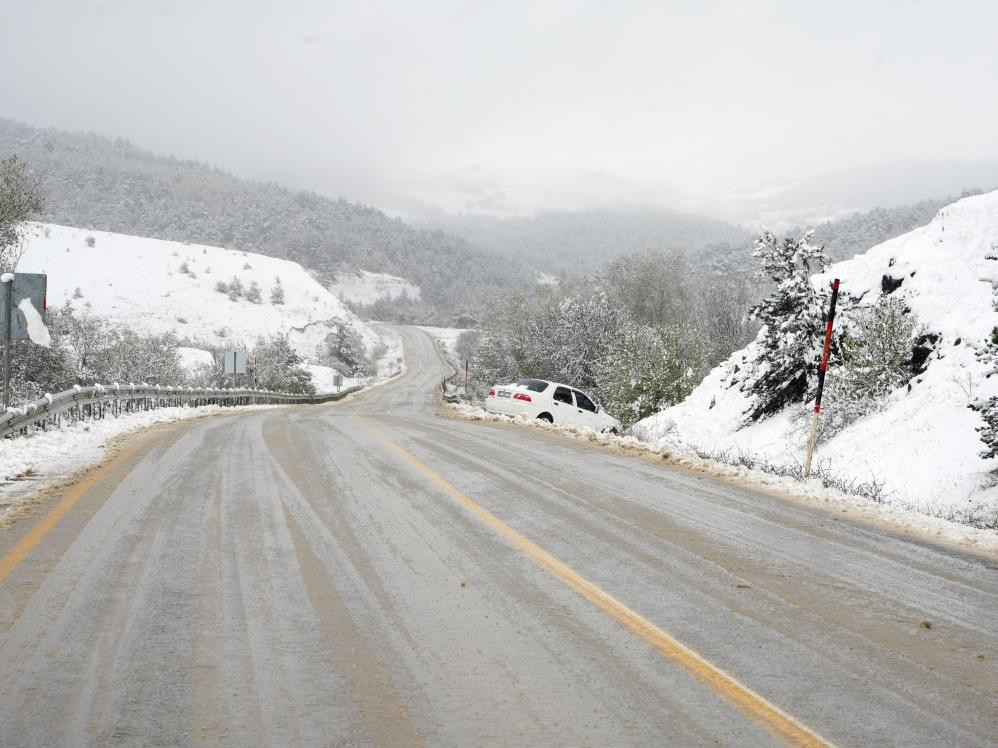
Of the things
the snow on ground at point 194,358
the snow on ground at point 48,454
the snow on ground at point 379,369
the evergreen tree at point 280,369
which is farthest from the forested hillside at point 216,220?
the snow on ground at point 48,454

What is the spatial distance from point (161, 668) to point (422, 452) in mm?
7010

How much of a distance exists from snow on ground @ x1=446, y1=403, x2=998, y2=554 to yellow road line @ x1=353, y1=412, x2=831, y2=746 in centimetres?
400

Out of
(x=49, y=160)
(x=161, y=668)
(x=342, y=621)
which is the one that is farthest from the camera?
(x=49, y=160)

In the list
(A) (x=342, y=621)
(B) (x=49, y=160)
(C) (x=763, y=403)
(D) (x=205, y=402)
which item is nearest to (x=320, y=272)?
(B) (x=49, y=160)

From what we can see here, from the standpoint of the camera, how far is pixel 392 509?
6.52 metres

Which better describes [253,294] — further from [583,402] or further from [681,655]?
[681,655]

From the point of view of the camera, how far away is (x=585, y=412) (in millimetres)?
20016

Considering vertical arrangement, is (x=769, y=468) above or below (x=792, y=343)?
below

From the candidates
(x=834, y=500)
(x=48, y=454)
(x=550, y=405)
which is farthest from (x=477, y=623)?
(x=550, y=405)

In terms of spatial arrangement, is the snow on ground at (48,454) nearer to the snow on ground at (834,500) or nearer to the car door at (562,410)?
the snow on ground at (834,500)

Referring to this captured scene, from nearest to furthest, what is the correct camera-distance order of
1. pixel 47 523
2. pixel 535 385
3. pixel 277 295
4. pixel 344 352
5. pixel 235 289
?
pixel 47 523
pixel 535 385
pixel 235 289
pixel 344 352
pixel 277 295

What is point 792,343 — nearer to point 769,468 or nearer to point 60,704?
point 769,468

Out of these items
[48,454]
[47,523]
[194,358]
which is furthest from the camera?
[194,358]

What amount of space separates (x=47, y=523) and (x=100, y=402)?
11.1 m
